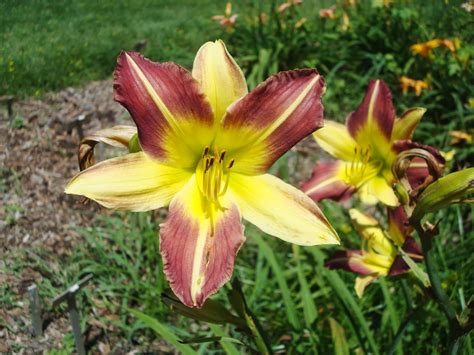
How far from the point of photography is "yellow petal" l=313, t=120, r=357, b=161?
1.23m

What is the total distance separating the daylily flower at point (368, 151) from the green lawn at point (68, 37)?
67 centimetres

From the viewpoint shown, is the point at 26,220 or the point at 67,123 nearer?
the point at 26,220

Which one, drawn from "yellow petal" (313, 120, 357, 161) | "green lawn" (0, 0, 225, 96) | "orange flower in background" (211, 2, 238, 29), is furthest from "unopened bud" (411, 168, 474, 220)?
"orange flower in background" (211, 2, 238, 29)

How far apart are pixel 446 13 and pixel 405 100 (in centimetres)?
82

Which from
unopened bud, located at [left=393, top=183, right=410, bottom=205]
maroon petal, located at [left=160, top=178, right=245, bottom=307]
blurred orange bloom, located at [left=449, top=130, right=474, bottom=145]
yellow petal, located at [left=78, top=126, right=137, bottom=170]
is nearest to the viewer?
maroon petal, located at [left=160, top=178, right=245, bottom=307]

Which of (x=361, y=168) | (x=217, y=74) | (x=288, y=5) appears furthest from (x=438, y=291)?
(x=288, y=5)

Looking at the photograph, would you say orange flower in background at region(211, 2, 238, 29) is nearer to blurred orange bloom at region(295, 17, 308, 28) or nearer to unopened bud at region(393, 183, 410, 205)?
blurred orange bloom at region(295, 17, 308, 28)

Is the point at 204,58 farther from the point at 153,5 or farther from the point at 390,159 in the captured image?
the point at 153,5

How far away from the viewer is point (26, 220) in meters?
1.27

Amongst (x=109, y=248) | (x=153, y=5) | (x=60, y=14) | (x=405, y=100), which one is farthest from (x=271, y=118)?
(x=405, y=100)

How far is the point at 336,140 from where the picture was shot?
1237 mm

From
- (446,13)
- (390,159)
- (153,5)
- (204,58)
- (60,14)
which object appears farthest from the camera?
(446,13)

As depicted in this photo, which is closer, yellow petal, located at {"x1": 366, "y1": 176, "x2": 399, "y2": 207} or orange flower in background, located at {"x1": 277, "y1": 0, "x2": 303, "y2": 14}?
yellow petal, located at {"x1": 366, "y1": 176, "x2": 399, "y2": 207}

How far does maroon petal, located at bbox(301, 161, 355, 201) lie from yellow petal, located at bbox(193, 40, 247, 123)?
1.42 feet
